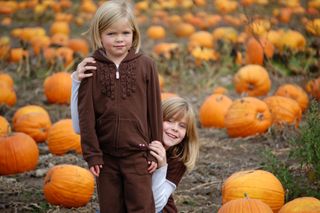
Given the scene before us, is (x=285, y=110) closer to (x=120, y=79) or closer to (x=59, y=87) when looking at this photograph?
(x=59, y=87)

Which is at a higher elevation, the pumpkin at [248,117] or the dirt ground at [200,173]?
the pumpkin at [248,117]

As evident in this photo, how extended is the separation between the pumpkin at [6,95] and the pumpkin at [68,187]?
291 cm

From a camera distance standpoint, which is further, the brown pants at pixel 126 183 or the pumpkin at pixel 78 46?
the pumpkin at pixel 78 46

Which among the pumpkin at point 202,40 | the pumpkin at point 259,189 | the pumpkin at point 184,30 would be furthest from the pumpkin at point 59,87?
the pumpkin at point 184,30

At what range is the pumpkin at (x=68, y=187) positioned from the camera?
4734mm

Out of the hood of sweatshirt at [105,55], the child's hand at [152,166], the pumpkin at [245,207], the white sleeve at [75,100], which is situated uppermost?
the hood of sweatshirt at [105,55]

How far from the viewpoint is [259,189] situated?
450 cm

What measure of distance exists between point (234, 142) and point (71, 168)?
7.49 ft

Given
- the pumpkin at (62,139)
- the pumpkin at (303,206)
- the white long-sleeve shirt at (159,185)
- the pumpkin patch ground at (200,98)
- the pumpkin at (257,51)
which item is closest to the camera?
the white long-sleeve shirt at (159,185)

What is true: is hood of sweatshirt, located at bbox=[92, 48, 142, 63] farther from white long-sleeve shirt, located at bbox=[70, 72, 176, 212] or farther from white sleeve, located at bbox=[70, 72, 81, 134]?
white long-sleeve shirt, located at bbox=[70, 72, 176, 212]

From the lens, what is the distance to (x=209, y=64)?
9633 millimetres

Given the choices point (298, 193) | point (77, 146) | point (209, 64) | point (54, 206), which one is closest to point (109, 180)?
point (54, 206)

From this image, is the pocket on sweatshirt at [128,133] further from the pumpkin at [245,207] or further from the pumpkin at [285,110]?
the pumpkin at [285,110]

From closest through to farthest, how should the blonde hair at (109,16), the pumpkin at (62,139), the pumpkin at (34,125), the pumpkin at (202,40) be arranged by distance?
the blonde hair at (109,16) < the pumpkin at (62,139) < the pumpkin at (34,125) < the pumpkin at (202,40)
